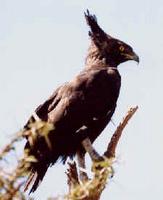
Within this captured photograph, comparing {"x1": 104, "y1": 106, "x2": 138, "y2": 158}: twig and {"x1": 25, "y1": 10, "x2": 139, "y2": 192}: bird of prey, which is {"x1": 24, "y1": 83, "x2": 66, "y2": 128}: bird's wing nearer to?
{"x1": 25, "y1": 10, "x2": 139, "y2": 192}: bird of prey

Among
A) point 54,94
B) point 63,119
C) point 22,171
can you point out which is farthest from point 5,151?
point 54,94

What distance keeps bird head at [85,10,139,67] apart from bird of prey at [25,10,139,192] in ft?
0.46

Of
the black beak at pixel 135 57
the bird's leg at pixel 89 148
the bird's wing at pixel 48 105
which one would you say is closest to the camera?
the bird's leg at pixel 89 148

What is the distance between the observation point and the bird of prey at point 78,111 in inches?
249

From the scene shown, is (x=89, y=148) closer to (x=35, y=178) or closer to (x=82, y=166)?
(x=82, y=166)

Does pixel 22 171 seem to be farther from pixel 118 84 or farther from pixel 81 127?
pixel 118 84

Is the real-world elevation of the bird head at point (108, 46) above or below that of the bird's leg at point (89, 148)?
above

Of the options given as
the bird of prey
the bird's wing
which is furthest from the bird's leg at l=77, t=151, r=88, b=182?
the bird's wing

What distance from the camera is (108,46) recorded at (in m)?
7.93

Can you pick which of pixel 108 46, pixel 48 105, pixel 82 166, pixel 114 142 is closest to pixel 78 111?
pixel 48 105

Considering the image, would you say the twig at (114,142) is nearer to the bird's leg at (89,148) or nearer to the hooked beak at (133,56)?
the bird's leg at (89,148)

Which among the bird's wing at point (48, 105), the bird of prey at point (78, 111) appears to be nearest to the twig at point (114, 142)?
the bird of prey at point (78, 111)

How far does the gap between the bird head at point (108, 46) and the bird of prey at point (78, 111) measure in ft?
0.46

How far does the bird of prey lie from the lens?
249 inches
